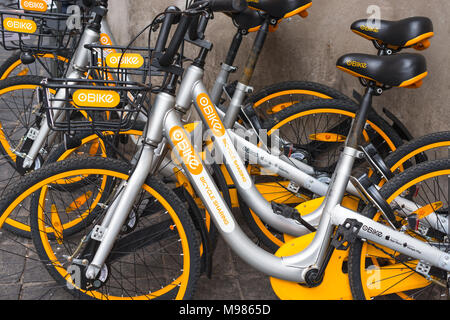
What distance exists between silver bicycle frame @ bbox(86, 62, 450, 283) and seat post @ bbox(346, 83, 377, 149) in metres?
0.04

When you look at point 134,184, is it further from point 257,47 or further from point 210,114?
point 257,47

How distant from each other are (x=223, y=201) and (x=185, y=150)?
323 mm

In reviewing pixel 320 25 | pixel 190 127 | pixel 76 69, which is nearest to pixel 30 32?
pixel 76 69

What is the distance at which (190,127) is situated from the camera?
9.64 ft

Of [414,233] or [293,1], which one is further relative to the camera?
[293,1]

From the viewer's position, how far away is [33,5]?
3.69 metres

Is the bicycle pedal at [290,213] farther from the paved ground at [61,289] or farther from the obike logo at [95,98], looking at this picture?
the obike logo at [95,98]

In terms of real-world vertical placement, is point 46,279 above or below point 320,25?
below

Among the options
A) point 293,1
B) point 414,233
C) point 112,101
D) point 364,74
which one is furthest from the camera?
point 293,1

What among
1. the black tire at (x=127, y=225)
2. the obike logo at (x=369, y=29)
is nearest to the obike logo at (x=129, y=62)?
the black tire at (x=127, y=225)

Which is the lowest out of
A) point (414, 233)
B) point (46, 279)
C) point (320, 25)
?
point (46, 279)

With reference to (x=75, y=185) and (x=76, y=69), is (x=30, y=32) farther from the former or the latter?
(x=75, y=185)

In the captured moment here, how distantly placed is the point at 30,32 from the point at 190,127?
132 cm

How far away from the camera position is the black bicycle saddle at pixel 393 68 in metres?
2.53
